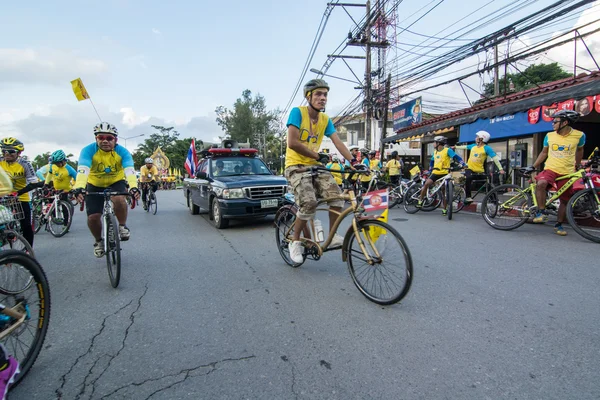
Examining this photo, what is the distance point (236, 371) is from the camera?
2141 mm

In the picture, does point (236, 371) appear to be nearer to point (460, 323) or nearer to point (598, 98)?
point (460, 323)

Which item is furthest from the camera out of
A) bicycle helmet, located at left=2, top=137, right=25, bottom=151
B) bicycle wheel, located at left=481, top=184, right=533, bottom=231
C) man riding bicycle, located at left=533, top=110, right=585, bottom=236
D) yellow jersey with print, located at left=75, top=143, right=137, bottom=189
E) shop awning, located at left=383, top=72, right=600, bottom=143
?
shop awning, located at left=383, top=72, right=600, bottom=143

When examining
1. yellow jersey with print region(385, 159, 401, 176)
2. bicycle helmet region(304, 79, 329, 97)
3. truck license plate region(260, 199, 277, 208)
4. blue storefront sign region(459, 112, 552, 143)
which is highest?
blue storefront sign region(459, 112, 552, 143)

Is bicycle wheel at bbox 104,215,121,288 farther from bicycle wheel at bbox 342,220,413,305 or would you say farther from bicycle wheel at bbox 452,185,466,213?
bicycle wheel at bbox 452,185,466,213

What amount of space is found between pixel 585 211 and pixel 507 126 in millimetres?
6836

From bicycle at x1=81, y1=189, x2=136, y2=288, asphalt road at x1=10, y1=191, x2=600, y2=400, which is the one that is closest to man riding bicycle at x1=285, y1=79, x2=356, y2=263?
asphalt road at x1=10, y1=191, x2=600, y2=400

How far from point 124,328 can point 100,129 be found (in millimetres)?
→ 2590

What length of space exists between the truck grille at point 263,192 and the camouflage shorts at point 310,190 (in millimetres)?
3251

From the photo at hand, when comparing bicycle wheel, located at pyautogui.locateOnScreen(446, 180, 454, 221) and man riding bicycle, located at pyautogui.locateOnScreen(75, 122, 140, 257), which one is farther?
bicycle wheel, located at pyautogui.locateOnScreen(446, 180, 454, 221)

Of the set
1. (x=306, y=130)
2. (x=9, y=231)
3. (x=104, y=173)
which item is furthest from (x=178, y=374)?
(x=104, y=173)

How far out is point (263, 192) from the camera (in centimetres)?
707

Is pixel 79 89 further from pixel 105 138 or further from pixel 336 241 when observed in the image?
pixel 336 241

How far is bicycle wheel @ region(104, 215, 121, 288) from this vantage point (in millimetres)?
3735

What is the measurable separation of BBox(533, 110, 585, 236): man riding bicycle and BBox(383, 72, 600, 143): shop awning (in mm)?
3856
